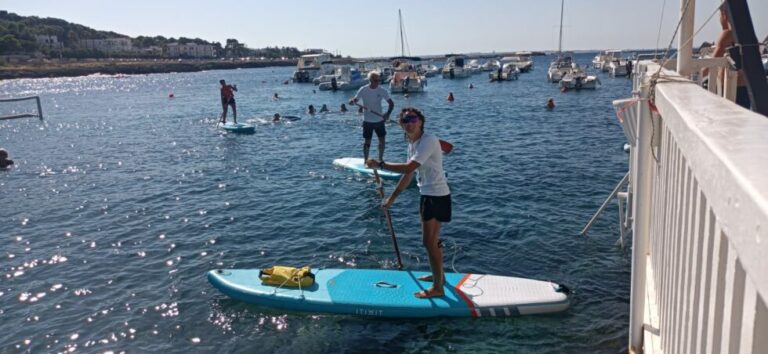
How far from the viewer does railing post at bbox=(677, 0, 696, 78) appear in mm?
4246

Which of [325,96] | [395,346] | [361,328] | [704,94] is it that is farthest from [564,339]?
[325,96]

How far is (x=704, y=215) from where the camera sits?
6.86 ft

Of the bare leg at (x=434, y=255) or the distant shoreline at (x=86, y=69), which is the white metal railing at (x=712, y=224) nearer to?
the bare leg at (x=434, y=255)

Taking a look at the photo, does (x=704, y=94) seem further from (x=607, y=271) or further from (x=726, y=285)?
(x=607, y=271)

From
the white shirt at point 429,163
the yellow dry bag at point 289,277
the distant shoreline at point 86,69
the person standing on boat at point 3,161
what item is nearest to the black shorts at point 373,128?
the yellow dry bag at point 289,277

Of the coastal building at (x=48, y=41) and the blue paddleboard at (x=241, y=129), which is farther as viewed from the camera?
the coastal building at (x=48, y=41)

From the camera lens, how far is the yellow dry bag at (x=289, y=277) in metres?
7.85

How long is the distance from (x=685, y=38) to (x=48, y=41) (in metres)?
206

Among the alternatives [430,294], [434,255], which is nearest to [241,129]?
[430,294]

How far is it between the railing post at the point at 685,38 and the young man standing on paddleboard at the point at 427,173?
8.94 feet

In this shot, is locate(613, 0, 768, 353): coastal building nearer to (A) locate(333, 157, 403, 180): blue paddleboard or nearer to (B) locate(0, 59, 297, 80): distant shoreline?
(A) locate(333, 157, 403, 180): blue paddleboard

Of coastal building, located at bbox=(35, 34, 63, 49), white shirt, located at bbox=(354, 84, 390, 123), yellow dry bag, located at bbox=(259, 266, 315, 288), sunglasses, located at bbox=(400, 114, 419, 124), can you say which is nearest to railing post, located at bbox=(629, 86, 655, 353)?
sunglasses, located at bbox=(400, 114, 419, 124)

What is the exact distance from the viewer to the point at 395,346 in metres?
6.84

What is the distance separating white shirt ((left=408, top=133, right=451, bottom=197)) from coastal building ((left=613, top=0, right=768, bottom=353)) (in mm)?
2412
